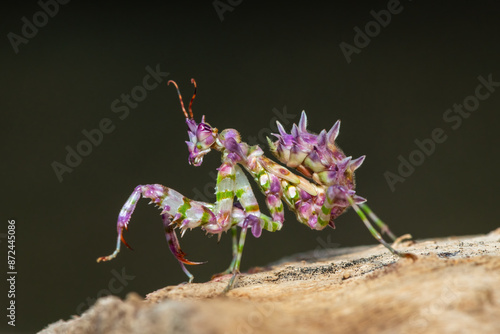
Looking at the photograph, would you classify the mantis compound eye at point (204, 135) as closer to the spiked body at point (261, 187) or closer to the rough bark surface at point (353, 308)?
the spiked body at point (261, 187)

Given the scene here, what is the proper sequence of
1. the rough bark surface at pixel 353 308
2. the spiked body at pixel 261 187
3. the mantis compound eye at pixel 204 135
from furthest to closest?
the mantis compound eye at pixel 204 135 < the spiked body at pixel 261 187 < the rough bark surface at pixel 353 308

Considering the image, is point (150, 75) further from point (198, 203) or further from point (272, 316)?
point (272, 316)

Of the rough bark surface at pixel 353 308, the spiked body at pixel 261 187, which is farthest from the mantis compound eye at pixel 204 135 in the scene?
the rough bark surface at pixel 353 308

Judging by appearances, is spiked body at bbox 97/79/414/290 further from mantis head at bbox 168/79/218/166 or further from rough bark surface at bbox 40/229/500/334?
rough bark surface at bbox 40/229/500/334

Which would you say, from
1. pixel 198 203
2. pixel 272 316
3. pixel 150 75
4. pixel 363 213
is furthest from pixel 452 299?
pixel 150 75

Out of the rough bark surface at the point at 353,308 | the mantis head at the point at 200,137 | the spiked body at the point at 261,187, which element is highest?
the mantis head at the point at 200,137

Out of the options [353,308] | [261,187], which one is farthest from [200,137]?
[353,308]

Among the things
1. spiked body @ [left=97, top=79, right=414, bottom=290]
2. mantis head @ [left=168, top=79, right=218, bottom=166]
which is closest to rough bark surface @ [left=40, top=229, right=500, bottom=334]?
spiked body @ [left=97, top=79, right=414, bottom=290]

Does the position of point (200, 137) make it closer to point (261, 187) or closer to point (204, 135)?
point (204, 135)
